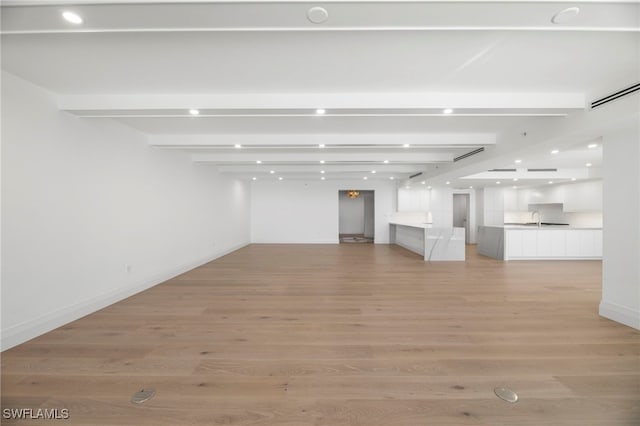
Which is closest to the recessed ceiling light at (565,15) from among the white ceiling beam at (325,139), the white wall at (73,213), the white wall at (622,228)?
the white wall at (622,228)

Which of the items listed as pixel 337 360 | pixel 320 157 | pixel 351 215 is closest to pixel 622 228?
pixel 337 360

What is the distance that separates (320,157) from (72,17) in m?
4.49

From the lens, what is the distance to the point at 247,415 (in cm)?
170

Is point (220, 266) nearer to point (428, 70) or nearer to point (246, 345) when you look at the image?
point (246, 345)

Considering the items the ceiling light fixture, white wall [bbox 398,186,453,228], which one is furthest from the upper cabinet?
the ceiling light fixture

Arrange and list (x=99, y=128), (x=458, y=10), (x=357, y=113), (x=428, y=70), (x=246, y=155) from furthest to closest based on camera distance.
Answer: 1. (x=246, y=155)
2. (x=99, y=128)
3. (x=357, y=113)
4. (x=428, y=70)
5. (x=458, y=10)

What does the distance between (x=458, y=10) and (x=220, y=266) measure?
6273mm

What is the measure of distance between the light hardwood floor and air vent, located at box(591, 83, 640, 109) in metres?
2.44

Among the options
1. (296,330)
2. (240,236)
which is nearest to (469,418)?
(296,330)

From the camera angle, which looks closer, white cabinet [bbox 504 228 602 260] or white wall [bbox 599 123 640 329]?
white wall [bbox 599 123 640 329]

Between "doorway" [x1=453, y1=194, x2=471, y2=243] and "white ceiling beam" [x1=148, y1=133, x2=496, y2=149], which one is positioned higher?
"white ceiling beam" [x1=148, y1=133, x2=496, y2=149]

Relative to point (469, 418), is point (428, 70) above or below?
above

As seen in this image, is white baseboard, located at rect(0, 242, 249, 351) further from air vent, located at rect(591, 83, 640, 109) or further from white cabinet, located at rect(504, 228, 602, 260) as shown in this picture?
white cabinet, located at rect(504, 228, 602, 260)

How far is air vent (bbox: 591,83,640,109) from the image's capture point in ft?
8.19
